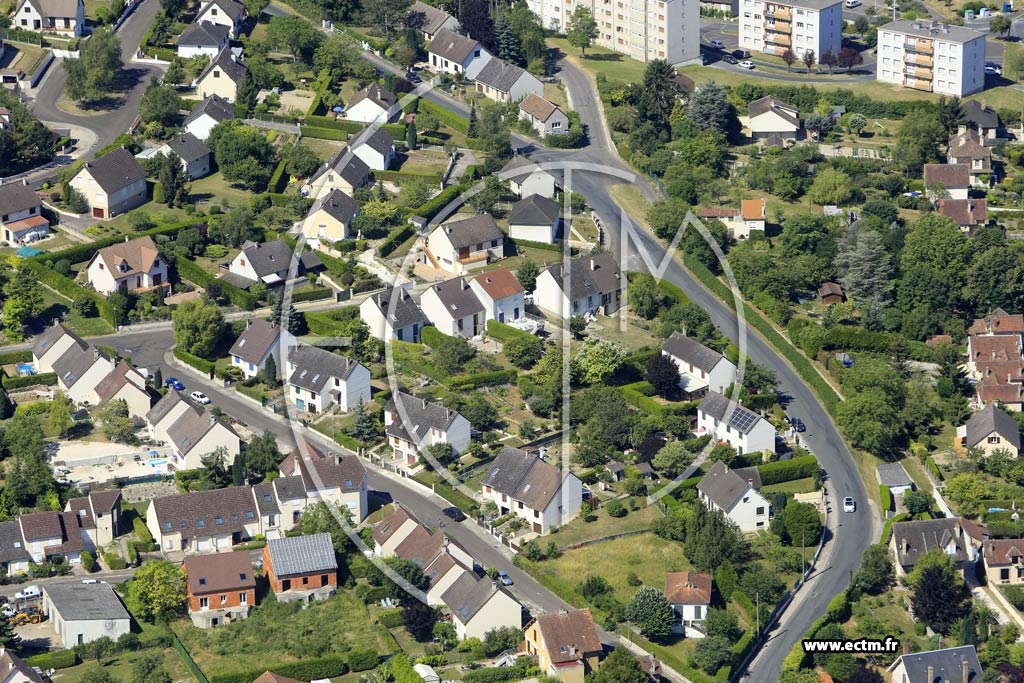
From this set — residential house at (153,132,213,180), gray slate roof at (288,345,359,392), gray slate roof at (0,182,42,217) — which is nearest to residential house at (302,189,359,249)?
residential house at (153,132,213,180)

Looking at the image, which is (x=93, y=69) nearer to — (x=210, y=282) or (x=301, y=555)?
(x=210, y=282)

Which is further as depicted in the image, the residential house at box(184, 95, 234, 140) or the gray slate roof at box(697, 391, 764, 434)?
the residential house at box(184, 95, 234, 140)

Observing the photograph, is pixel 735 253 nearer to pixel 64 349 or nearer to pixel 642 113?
pixel 642 113

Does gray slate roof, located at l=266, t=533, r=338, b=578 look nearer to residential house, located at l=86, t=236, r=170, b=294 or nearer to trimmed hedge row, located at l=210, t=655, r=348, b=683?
trimmed hedge row, located at l=210, t=655, r=348, b=683

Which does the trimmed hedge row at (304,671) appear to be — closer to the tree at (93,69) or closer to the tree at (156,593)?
the tree at (156,593)

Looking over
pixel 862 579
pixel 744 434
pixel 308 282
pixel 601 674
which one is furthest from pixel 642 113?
pixel 601 674

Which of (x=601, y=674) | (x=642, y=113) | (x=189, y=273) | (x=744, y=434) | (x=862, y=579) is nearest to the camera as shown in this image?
(x=601, y=674)

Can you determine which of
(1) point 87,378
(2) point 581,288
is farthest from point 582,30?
(1) point 87,378
